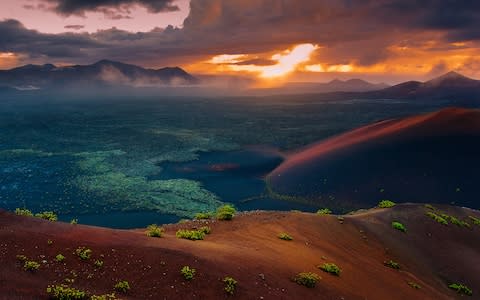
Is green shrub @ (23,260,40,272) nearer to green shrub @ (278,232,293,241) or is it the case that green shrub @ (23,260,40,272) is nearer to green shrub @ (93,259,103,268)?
green shrub @ (93,259,103,268)

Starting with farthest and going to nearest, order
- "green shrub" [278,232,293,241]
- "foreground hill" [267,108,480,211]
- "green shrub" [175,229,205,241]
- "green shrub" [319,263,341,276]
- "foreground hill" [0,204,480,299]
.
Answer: "foreground hill" [267,108,480,211] → "green shrub" [278,232,293,241] → "green shrub" [175,229,205,241] → "green shrub" [319,263,341,276] → "foreground hill" [0,204,480,299]

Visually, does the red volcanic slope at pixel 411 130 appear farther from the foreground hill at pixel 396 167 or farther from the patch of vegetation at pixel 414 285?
the patch of vegetation at pixel 414 285

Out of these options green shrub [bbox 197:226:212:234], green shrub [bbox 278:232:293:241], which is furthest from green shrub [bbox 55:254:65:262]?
green shrub [bbox 278:232:293:241]

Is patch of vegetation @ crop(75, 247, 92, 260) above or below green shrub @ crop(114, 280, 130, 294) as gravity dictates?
above

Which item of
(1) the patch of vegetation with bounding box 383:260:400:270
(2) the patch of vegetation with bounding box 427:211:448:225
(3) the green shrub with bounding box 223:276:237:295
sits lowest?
(2) the patch of vegetation with bounding box 427:211:448:225

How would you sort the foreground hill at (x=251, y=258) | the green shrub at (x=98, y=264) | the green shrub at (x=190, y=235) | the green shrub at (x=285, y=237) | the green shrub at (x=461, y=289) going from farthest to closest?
the green shrub at (x=461, y=289), the green shrub at (x=285, y=237), the green shrub at (x=190, y=235), the green shrub at (x=98, y=264), the foreground hill at (x=251, y=258)

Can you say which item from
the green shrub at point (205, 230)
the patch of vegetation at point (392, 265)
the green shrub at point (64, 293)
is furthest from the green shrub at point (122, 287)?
the patch of vegetation at point (392, 265)

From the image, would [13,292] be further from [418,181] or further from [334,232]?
[418,181]
